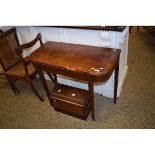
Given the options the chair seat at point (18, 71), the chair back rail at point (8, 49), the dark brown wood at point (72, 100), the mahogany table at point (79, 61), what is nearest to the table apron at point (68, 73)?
the mahogany table at point (79, 61)

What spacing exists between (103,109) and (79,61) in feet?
2.40

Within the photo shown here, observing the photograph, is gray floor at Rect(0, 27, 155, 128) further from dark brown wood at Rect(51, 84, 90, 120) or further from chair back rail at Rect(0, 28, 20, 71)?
chair back rail at Rect(0, 28, 20, 71)

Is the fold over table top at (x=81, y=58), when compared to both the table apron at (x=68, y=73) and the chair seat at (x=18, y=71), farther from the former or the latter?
the chair seat at (x=18, y=71)

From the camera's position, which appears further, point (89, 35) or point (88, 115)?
point (88, 115)

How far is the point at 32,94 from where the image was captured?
2.34m

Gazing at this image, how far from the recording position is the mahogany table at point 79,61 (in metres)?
1.45

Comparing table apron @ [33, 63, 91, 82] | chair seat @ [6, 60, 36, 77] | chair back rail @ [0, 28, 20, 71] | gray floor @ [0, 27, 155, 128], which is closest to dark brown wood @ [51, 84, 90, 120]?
gray floor @ [0, 27, 155, 128]

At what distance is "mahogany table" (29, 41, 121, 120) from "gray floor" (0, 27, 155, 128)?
0.23 m

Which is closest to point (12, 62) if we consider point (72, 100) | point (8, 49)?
point (8, 49)

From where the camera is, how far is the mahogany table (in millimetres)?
1448

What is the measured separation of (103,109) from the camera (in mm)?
2012
